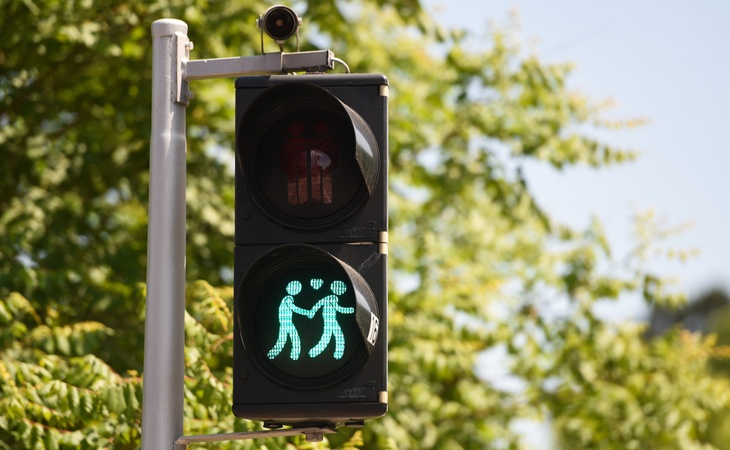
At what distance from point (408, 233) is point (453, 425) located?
290cm

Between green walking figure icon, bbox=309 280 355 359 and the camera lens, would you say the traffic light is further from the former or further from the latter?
the camera lens

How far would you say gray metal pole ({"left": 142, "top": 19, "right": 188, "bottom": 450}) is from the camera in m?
3.78

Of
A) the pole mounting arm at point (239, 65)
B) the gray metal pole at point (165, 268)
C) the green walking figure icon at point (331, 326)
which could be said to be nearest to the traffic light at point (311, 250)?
the green walking figure icon at point (331, 326)

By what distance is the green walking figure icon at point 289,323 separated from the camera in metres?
3.56

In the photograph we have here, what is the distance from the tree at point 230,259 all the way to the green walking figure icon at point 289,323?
1.96 meters

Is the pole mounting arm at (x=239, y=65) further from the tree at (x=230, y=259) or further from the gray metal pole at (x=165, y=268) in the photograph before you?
the tree at (x=230, y=259)

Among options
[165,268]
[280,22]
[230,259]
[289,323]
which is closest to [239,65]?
[280,22]

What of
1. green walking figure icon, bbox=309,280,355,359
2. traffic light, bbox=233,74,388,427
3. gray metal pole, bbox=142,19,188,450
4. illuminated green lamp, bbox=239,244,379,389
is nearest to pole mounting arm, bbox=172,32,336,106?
gray metal pole, bbox=142,19,188,450

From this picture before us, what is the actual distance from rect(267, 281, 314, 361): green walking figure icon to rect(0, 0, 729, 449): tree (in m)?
1.96

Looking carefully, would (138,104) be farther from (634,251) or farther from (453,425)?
(634,251)

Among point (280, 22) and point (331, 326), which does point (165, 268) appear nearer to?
point (331, 326)

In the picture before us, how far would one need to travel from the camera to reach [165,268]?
12.7 ft

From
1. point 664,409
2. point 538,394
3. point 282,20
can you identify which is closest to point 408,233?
point 538,394

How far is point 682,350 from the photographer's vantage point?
9.97 m
